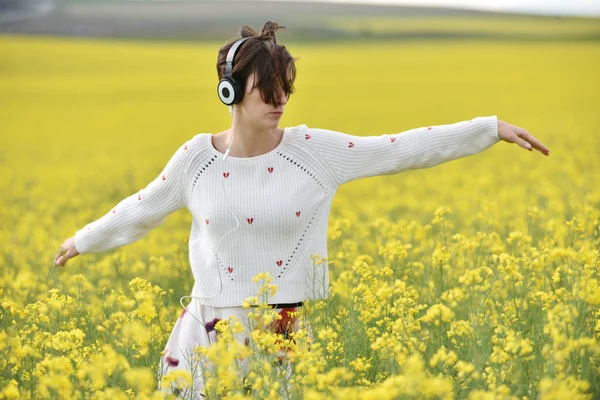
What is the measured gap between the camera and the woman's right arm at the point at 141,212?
3689 mm

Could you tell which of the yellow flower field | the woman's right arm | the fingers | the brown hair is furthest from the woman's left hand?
the woman's right arm

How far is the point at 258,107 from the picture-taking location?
3424 millimetres

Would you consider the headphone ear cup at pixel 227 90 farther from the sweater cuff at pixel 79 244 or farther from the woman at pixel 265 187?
the sweater cuff at pixel 79 244

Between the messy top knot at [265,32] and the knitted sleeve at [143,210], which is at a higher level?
the messy top knot at [265,32]

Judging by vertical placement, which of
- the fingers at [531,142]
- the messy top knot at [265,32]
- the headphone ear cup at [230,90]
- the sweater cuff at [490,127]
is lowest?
the fingers at [531,142]

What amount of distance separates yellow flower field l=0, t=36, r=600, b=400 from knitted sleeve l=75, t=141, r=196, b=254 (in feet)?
1.00

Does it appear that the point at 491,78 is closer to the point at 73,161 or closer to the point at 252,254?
the point at 73,161

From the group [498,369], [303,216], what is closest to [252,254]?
[303,216]

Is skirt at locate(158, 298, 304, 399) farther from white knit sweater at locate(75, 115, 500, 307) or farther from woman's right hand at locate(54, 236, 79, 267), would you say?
woman's right hand at locate(54, 236, 79, 267)

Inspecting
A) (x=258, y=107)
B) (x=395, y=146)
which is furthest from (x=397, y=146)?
(x=258, y=107)

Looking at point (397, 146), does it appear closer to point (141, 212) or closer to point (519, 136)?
point (519, 136)

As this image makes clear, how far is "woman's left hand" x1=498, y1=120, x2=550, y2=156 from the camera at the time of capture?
3539 mm

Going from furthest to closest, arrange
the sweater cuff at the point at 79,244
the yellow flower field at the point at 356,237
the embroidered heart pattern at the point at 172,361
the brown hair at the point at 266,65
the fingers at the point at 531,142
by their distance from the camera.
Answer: the sweater cuff at the point at 79,244, the embroidered heart pattern at the point at 172,361, the fingers at the point at 531,142, the brown hair at the point at 266,65, the yellow flower field at the point at 356,237

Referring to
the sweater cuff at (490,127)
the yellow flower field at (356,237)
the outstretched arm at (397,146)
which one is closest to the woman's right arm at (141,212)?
the yellow flower field at (356,237)
